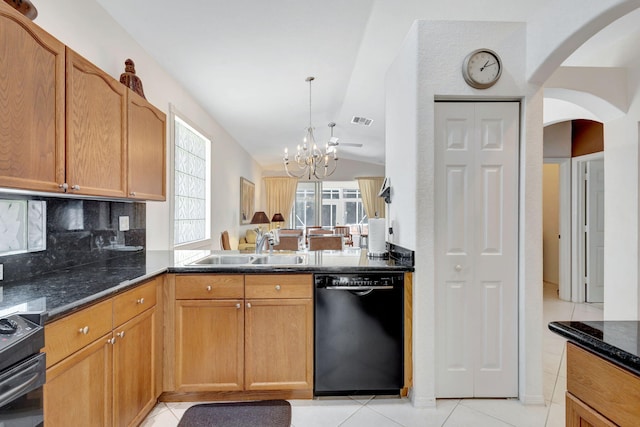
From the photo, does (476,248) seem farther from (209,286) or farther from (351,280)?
(209,286)

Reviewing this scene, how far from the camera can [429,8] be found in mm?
2592

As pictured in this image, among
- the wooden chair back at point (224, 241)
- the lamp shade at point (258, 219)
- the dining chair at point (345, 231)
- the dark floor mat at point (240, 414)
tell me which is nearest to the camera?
the dark floor mat at point (240, 414)

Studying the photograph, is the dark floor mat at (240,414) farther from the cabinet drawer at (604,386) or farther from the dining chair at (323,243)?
the dining chair at (323,243)

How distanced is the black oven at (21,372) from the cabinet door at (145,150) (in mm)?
1155

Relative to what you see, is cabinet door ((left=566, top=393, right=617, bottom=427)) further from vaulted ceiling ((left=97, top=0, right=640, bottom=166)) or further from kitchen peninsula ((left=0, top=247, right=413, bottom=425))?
vaulted ceiling ((left=97, top=0, right=640, bottom=166))

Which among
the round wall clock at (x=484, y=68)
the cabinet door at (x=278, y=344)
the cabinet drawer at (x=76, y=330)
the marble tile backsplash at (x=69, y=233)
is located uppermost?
the round wall clock at (x=484, y=68)

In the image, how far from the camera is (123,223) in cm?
240

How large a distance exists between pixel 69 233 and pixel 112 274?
0.45 metres

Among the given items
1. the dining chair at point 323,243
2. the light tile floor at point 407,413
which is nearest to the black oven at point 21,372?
the light tile floor at point 407,413

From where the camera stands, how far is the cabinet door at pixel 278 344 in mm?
2041

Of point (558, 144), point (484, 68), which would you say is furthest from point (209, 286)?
point (558, 144)

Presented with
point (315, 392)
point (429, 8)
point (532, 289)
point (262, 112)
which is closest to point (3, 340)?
point (315, 392)

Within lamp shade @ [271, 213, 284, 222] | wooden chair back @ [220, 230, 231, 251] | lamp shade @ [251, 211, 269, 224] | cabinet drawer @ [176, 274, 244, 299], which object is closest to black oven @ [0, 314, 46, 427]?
cabinet drawer @ [176, 274, 244, 299]

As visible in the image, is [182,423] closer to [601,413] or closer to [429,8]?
[601,413]
